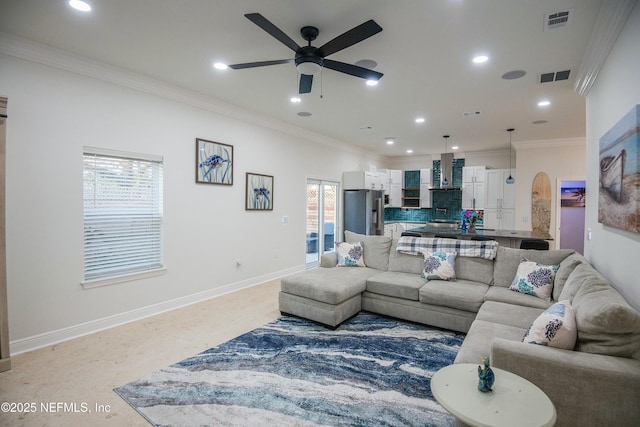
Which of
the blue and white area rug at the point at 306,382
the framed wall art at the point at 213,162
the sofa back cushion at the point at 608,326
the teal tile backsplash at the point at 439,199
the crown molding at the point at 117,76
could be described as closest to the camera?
the sofa back cushion at the point at 608,326

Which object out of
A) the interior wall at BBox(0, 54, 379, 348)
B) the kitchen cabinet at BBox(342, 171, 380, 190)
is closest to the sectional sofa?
the interior wall at BBox(0, 54, 379, 348)

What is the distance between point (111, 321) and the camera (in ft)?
11.6

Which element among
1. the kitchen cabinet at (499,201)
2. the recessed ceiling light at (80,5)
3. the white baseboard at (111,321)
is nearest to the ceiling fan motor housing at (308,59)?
the recessed ceiling light at (80,5)

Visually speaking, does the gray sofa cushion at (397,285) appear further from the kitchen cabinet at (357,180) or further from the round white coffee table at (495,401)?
the kitchen cabinet at (357,180)

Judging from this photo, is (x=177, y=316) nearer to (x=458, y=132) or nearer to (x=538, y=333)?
(x=538, y=333)

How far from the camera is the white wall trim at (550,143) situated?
6743 mm

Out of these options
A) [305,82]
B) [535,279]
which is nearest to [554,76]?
[535,279]

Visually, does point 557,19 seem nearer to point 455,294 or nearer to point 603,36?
point 603,36

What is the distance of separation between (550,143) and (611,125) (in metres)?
5.19

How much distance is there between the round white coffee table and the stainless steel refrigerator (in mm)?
5837

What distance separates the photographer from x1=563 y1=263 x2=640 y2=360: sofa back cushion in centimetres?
162

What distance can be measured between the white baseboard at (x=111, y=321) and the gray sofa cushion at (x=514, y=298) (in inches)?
141

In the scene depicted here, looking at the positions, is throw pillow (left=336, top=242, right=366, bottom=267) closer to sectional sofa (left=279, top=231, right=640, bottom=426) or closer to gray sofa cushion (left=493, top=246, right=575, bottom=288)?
sectional sofa (left=279, top=231, right=640, bottom=426)

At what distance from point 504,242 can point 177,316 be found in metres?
5.18
